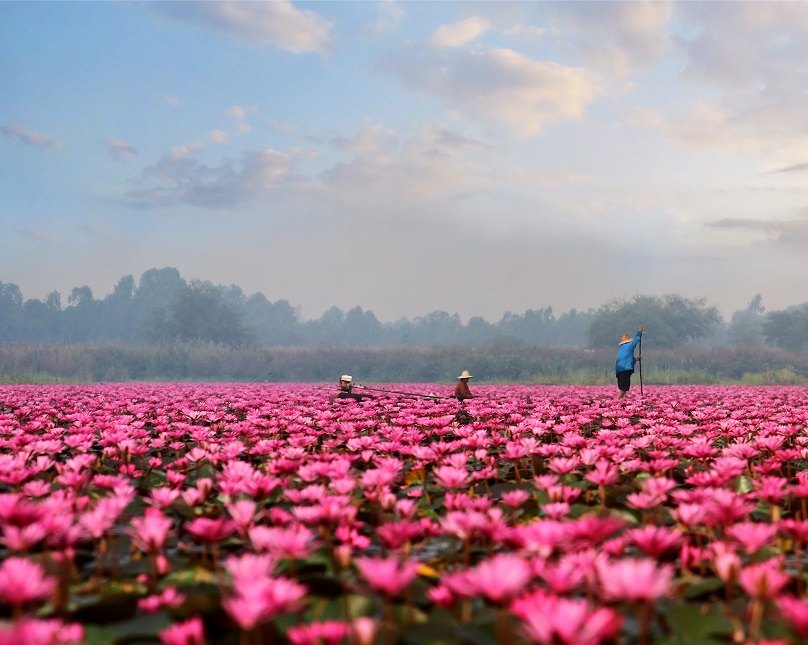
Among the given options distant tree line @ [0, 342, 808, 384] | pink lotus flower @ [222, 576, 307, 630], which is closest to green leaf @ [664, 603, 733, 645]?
pink lotus flower @ [222, 576, 307, 630]

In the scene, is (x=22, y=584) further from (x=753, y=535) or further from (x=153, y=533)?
(x=753, y=535)

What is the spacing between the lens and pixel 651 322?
3344 inches

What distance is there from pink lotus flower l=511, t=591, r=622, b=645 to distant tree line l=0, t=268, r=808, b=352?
49.0 m

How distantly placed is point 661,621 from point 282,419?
6.88 meters

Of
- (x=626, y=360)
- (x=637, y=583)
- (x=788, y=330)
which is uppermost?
(x=788, y=330)

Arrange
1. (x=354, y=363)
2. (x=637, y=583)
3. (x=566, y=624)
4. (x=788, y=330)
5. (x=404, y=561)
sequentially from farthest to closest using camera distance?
1. (x=788, y=330)
2. (x=354, y=363)
3. (x=404, y=561)
4. (x=637, y=583)
5. (x=566, y=624)

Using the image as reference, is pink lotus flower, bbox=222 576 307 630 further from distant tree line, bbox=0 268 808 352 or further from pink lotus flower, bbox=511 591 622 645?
distant tree line, bbox=0 268 808 352

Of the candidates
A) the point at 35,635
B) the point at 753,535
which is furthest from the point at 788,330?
the point at 35,635

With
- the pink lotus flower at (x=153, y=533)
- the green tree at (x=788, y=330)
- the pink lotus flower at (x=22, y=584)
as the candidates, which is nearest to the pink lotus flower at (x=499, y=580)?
the pink lotus flower at (x=22, y=584)

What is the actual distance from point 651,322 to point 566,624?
290 feet

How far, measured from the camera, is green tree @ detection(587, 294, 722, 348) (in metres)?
85.1

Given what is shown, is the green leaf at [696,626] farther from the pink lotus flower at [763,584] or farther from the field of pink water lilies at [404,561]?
the pink lotus flower at [763,584]

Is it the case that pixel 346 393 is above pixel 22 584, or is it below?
below

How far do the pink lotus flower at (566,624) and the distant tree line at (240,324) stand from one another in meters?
49.0
